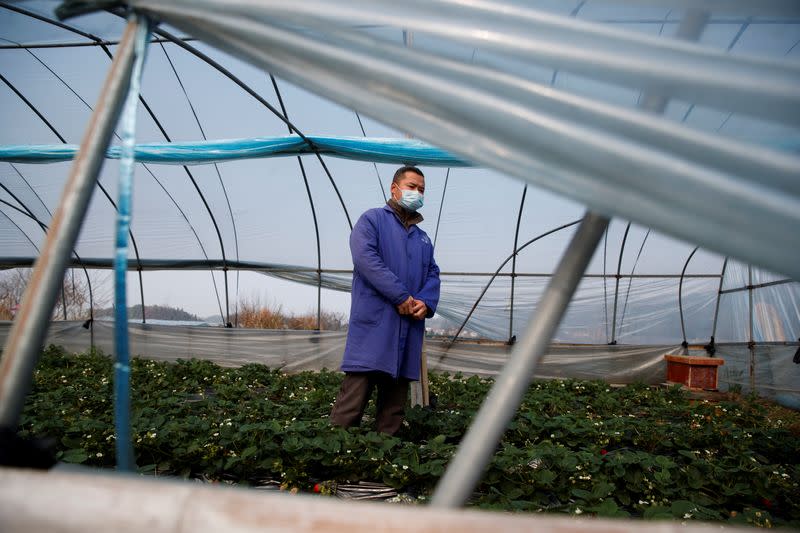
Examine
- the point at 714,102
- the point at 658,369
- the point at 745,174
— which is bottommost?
the point at 658,369

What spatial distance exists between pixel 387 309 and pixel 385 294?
0.12 m

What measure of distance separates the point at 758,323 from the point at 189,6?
785cm

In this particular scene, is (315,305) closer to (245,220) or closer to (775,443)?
(245,220)

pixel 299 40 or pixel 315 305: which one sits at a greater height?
pixel 299 40

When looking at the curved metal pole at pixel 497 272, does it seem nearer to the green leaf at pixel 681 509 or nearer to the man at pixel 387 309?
the man at pixel 387 309

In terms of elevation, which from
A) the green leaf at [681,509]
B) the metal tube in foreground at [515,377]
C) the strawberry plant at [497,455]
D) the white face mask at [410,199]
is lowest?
the strawberry plant at [497,455]

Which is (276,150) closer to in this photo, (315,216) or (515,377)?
(315,216)

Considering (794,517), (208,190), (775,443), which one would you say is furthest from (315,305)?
(794,517)

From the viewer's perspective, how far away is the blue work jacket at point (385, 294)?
3020 mm

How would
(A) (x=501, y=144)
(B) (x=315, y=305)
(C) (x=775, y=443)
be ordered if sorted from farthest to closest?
(B) (x=315, y=305)
(C) (x=775, y=443)
(A) (x=501, y=144)

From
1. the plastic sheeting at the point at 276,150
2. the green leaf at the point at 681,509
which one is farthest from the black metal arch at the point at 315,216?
the green leaf at the point at 681,509

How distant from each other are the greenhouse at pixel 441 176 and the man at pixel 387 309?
0.94 m

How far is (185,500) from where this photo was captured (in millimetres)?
650

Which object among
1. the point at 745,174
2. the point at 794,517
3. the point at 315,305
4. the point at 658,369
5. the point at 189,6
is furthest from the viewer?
the point at 315,305
